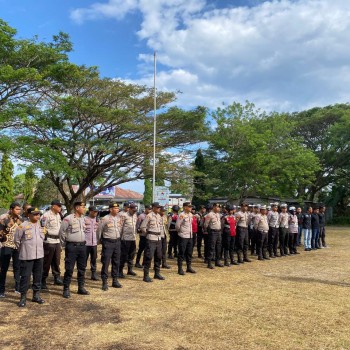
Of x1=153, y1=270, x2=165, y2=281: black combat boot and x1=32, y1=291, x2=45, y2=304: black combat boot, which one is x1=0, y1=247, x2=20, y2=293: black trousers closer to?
x1=32, y1=291, x2=45, y2=304: black combat boot

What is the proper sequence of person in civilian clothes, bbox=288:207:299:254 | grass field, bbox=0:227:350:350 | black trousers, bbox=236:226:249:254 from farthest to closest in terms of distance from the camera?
person in civilian clothes, bbox=288:207:299:254 < black trousers, bbox=236:226:249:254 < grass field, bbox=0:227:350:350

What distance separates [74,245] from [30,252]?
92 centimetres

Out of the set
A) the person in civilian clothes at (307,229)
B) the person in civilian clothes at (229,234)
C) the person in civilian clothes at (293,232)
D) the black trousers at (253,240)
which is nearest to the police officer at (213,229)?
the person in civilian clothes at (229,234)

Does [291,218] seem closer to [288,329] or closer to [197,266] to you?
[197,266]

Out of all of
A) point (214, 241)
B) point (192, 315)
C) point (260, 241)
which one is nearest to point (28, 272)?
point (192, 315)

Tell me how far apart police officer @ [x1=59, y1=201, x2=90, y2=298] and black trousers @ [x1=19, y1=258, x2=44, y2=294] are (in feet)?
1.85

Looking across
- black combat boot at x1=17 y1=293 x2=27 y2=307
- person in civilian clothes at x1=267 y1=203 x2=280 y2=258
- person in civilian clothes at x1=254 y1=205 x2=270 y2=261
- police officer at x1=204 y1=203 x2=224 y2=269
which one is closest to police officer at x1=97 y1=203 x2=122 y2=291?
black combat boot at x1=17 y1=293 x2=27 y2=307

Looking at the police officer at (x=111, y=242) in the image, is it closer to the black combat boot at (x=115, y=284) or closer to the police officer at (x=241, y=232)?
the black combat boot at (x=115, y=284)

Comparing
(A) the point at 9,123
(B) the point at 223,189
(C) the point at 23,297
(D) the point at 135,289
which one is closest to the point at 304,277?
(D) the point at 135,289

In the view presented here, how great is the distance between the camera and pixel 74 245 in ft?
24.4

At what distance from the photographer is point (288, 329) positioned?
5.33 metres

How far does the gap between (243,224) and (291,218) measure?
128 inches

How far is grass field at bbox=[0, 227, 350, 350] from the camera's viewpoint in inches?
193

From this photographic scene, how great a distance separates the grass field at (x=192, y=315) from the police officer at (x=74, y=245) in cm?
29
